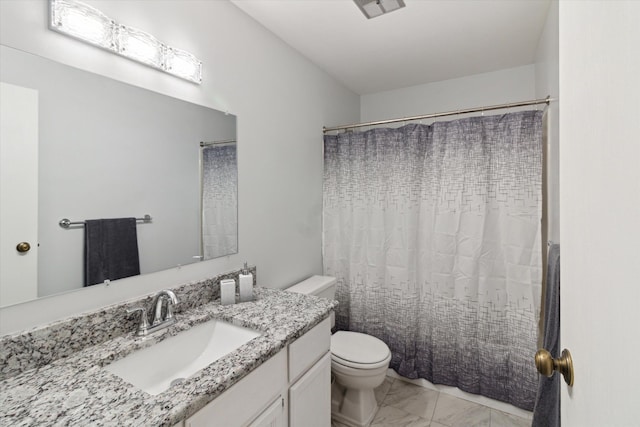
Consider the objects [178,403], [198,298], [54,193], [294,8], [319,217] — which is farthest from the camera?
[319,217]

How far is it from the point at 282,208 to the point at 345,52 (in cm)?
131

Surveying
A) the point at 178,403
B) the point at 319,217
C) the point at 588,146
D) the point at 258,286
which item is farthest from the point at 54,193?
the point at 319,217

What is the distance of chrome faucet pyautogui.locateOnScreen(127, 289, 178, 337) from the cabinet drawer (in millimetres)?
542

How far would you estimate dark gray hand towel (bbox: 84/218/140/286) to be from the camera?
114 centimetres

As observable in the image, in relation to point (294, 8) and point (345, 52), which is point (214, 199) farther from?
point (345, 52)

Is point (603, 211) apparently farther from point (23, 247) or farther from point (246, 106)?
point (246, 106)

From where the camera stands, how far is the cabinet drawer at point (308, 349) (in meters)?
1.26

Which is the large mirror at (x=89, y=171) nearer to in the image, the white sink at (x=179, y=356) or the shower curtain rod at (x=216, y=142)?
the shower curtain rod at (x=216, y=142)

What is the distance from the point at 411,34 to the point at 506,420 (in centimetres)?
268

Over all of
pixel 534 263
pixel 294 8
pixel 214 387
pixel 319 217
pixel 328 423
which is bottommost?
pixel 328 423

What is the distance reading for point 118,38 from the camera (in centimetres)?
122

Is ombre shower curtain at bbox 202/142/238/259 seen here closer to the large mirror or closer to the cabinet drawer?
the large mirror

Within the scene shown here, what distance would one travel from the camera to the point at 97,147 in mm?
1162

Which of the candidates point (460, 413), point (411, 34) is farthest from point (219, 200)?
point (460, 413)
